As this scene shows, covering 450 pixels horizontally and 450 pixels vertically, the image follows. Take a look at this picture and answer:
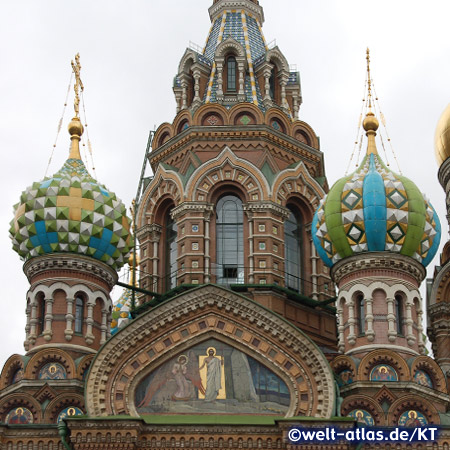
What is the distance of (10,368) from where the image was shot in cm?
2405

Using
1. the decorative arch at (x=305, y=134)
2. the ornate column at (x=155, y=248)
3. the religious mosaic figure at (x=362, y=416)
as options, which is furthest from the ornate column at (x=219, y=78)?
the religious mosaic figure at (x=362, y=416)

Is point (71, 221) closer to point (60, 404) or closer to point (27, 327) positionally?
point (27, 327)

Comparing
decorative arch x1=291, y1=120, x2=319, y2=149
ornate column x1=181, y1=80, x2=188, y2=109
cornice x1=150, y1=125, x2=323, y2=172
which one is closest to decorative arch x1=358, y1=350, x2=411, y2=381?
cornice x1=150, y1=125, x2=323, y2=172

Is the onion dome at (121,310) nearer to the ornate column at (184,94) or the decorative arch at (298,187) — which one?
the ornate column at (184,94)

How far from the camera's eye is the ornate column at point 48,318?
79.3 ft

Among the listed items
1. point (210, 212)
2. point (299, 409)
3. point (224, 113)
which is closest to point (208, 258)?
point (210, 212)

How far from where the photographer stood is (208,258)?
2669 centimetres

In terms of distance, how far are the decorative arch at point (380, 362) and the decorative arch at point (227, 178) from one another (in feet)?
16.8

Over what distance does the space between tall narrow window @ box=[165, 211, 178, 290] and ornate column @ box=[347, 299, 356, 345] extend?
14.8ft

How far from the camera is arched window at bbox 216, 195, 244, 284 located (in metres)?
26.8

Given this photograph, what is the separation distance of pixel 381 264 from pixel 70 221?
5882mm

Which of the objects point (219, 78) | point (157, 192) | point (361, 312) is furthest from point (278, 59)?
point (361, 312)

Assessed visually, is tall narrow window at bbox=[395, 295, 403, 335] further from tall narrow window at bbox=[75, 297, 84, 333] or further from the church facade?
tall narrow window at bbox=[75, 297, 84, 333]

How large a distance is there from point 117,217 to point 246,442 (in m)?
5.62
